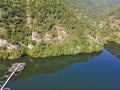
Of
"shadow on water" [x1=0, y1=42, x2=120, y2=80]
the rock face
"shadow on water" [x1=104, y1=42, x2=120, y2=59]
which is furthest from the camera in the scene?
"shadow on water" [x1=104, y1=42, x2=120, y2=59]

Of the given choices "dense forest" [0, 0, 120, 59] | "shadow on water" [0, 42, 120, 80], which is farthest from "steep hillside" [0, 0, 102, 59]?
"shadow on water" [0, 42, 120, 80]

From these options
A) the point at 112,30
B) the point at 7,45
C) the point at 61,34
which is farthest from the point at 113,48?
the point at 7,45

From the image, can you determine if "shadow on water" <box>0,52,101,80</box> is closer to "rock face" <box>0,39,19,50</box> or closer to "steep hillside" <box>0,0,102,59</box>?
"steep hillside" <box>0,0,102,59</box>

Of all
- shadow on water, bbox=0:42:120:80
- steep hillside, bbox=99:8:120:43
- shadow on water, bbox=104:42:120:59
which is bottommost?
shadow on water, bbox=104:42:120:59

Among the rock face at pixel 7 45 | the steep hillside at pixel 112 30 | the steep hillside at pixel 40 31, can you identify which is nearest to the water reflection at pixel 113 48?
the steep hillside at pixel 112 30

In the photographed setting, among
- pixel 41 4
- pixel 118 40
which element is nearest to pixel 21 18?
pixel 41 4

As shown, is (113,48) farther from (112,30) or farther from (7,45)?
(7,45)

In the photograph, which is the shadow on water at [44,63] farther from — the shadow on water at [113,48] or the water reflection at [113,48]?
the water reflection at [113,48]
